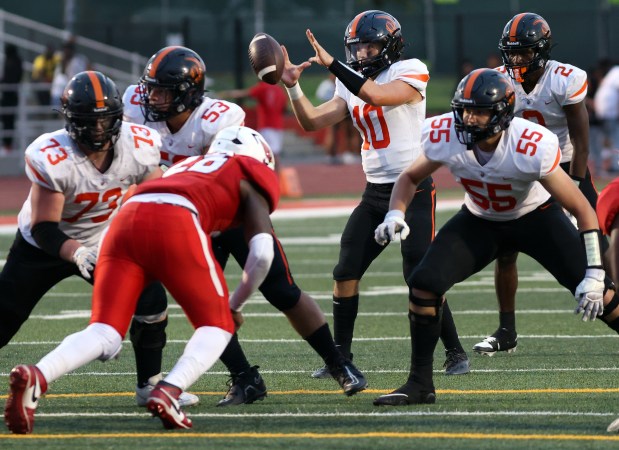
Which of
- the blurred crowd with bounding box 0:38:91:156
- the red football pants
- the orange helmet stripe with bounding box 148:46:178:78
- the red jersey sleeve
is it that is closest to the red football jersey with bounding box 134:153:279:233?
the red jersey sleeve

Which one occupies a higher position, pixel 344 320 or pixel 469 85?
pixel 469 85

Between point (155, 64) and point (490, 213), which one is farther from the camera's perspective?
point (490, 213)

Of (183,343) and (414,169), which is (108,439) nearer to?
(414,169)

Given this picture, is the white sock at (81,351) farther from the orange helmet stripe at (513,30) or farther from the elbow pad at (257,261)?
the orange helmet stripe at (513,30)

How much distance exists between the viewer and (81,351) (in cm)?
471

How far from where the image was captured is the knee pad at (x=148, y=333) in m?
5.50

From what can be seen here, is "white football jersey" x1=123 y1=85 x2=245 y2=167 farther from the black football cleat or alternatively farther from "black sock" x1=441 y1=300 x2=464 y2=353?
"black sock" x1=441 y1=300 x2=464 y2=353

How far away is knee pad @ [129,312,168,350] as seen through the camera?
18.0 feet

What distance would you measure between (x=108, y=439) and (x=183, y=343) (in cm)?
270

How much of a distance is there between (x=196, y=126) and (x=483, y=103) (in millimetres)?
1312

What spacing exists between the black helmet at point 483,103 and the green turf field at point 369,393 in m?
1.14

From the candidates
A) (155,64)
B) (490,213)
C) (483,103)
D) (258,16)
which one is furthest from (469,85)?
(258,16)

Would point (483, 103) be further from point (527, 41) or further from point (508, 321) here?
point (508, 321)

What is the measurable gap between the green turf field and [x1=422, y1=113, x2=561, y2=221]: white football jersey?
874mm
